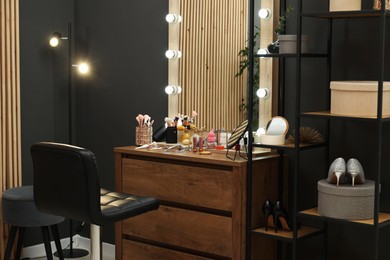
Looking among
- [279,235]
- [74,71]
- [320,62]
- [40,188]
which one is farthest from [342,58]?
[74,71]

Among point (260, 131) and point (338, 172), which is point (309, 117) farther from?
point (260, 131)

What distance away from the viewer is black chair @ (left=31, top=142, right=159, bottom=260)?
10.4 ft

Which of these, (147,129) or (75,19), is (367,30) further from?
(75,19)

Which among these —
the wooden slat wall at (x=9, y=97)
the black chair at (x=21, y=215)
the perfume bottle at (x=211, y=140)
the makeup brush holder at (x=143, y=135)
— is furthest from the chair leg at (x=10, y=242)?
the perfume bottle at (x=211, y=140)

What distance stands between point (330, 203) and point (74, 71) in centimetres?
250

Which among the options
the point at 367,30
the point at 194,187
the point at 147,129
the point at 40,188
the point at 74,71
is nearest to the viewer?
the point at 40,188

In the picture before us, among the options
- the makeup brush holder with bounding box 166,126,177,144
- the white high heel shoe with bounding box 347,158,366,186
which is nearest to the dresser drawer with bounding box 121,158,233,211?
the makeup brush holder with bounding box 166,126,177,144

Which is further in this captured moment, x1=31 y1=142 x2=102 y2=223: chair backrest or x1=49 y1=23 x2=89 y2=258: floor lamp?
x1=49 y1=23 x2=89 y2=258: floor lamp

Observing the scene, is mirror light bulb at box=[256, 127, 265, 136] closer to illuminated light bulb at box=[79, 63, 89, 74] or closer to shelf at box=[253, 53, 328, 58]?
shelf at box=[253, 53, 328, 58]

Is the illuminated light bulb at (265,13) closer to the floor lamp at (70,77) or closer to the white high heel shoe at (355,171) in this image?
the white high heel shoe at (355,171)

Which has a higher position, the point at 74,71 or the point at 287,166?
the point at 74,71

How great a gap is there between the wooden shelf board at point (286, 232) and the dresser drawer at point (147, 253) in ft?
1.33

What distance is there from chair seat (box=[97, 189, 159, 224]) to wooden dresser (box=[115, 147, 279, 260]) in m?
0.53

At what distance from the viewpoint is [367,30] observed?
12.1 ft
